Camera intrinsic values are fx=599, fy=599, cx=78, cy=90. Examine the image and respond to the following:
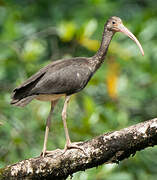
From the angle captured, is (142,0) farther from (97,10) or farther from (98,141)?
(98,141)

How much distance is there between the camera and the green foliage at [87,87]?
29.7 ft

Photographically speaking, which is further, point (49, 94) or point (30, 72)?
point (30, 72)

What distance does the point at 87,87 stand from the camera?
11359mm

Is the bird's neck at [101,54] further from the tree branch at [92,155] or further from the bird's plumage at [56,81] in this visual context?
the tree branch at [92,155]

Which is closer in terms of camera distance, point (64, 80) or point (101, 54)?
point (64, 80)

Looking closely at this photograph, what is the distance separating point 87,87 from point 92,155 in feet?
15.9

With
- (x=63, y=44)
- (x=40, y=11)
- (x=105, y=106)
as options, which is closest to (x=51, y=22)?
(x=40, y=11)

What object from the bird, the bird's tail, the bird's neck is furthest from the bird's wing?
the bird's neck

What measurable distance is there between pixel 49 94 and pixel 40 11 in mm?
7203

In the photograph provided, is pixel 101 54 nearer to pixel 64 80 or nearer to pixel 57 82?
pixel 64 80

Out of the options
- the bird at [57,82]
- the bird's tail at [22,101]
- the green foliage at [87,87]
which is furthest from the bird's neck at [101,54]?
the green foliage at [87,87]

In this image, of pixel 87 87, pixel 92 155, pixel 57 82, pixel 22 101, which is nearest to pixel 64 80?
pixel 57 82

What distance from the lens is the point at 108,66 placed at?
11.1m

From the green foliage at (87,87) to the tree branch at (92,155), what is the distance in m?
0.75
